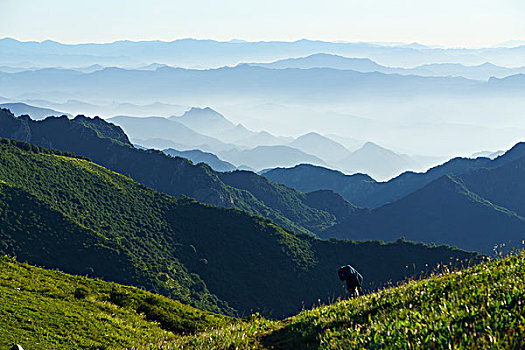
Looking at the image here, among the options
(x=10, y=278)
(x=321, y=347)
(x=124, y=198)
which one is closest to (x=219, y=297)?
(x=124, y=198)

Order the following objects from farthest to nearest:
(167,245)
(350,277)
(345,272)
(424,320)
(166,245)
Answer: (167,245)
(166,245)
(345,272)
(350,277)
(424,320)

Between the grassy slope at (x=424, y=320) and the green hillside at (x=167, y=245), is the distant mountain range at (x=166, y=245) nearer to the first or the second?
the green hillside at (x=167, y=245)

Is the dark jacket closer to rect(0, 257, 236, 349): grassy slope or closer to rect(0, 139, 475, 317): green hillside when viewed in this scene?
rect(0, 257, 236, 349): grassy slope

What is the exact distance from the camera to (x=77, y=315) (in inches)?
939

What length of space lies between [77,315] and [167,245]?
112 m

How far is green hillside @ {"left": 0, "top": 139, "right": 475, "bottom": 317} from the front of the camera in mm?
103312

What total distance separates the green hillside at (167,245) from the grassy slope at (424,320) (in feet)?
304

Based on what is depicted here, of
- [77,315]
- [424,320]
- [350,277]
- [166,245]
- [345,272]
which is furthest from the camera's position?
[166,245]

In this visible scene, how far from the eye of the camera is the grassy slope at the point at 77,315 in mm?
19672

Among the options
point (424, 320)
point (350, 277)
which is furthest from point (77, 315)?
point (424, 320)

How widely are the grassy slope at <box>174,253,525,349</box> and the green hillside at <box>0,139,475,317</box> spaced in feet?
304

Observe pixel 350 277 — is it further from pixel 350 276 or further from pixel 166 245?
pixel 166 245

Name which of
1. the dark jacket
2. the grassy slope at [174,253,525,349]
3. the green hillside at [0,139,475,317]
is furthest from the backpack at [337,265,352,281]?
the green hillside at [0,139,475,317]

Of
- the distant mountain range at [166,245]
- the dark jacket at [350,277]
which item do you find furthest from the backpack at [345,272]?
the distant mountain range at [166,245]
